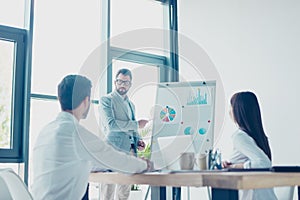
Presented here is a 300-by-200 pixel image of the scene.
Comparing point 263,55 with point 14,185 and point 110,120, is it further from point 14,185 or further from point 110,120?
point 14,185

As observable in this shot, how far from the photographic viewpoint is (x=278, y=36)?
427 centimetres

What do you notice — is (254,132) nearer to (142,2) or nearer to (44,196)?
(44,196)

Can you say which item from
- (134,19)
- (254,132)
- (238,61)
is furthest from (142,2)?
(254,132)

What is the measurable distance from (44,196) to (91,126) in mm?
559

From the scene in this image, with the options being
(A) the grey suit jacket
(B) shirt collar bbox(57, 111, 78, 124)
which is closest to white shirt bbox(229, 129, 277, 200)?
(A) the grey suit jacket

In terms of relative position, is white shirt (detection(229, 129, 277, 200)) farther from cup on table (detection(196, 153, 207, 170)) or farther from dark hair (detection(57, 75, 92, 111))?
dark hair (detection(57, 75, 92, 111))

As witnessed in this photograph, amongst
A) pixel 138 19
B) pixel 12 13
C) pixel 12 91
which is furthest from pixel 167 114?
pixel 138 19

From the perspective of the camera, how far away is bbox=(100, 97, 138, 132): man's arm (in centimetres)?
330

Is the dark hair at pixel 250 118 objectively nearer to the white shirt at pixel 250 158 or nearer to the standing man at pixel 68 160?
the white shirt at pixel 250 158

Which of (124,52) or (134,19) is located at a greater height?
(134,19)

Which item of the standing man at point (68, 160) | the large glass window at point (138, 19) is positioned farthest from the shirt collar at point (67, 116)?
the large glass window at point (138, 19)

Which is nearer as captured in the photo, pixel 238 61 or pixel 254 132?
pixel 254 132

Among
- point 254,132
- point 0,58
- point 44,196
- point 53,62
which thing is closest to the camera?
point 44,196

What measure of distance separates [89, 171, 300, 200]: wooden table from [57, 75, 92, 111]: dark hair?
0.45 meters
